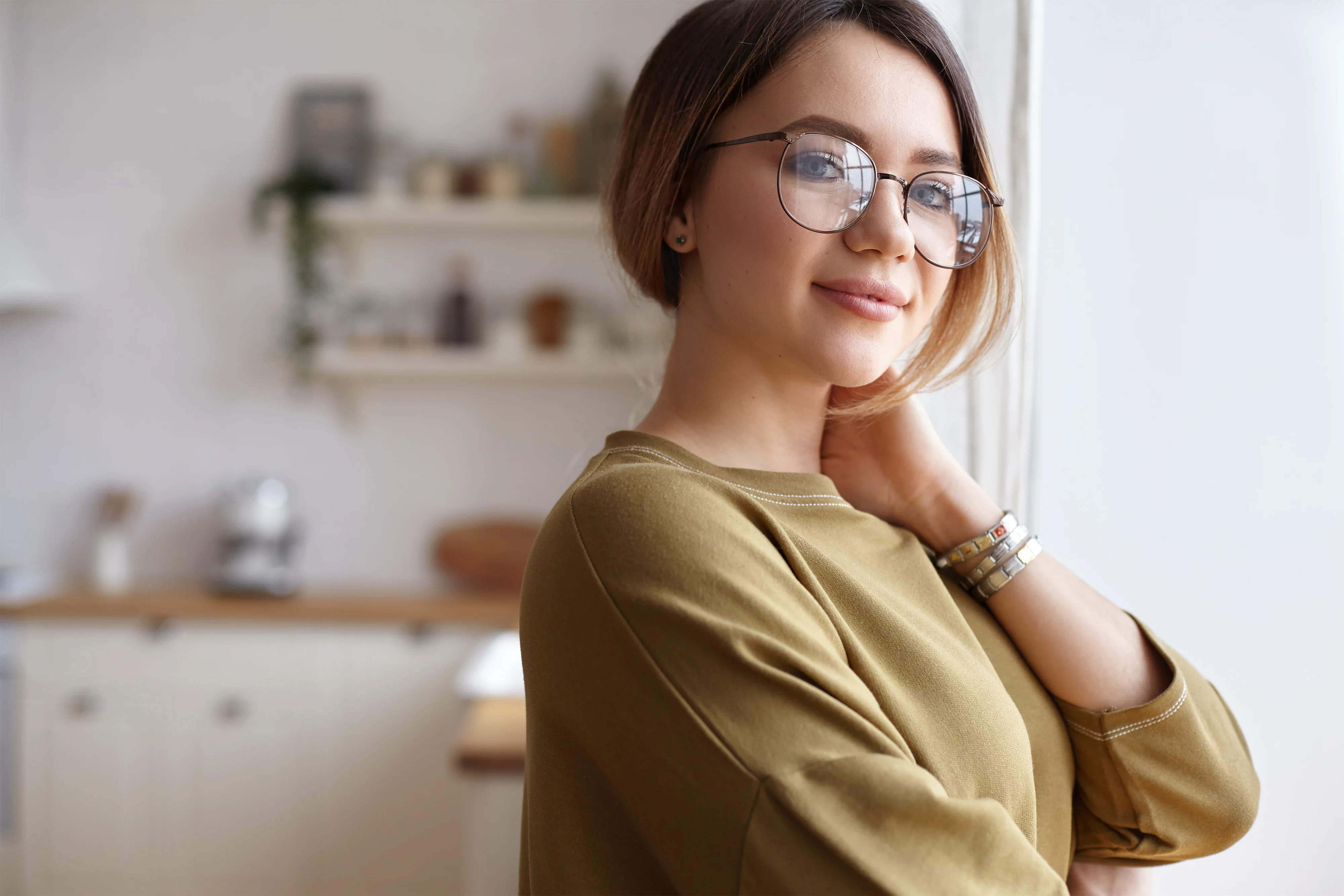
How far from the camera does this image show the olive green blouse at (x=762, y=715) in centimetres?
59

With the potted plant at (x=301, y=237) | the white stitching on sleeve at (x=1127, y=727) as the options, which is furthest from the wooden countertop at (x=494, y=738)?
the potted plant at (x=301, y=237)

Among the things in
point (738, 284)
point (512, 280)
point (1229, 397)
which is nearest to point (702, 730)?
point (738, 284)

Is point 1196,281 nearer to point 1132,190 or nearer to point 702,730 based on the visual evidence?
point 1132,190

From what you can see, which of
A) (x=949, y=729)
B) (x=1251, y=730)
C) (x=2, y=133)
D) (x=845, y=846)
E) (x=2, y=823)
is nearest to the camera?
(x=845, y=846)

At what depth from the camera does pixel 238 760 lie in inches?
125

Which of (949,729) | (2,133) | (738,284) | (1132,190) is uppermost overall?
(2,133)

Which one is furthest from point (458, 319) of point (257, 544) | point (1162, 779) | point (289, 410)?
point (1162, 779)

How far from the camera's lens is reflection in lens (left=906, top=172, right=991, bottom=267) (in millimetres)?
815

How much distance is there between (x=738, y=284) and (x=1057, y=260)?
614mm

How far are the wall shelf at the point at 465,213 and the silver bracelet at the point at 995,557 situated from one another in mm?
2632

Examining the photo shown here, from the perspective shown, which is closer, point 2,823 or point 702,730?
point 702,730

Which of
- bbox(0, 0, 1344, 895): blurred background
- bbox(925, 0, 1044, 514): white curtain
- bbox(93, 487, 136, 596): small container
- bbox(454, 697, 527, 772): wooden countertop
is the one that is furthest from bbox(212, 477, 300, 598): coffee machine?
bbox(925, 0, 1044, 514): white curtain

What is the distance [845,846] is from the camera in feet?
1.90

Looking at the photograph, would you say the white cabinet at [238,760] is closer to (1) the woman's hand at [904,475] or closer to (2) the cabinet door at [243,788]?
(2) the cabinet door at [243,788]
